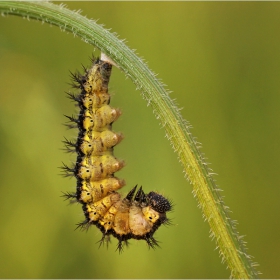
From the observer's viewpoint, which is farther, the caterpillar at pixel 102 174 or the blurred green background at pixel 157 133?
the blurred green background at pixel 157 133

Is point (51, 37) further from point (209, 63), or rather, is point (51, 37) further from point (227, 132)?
point (227, 132)

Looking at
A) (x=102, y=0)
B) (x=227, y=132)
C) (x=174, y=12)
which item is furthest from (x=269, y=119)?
(x=102, y=0)

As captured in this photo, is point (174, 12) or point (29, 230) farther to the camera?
point (174, 12)

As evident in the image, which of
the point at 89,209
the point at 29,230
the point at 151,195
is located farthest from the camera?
the point at 29,230

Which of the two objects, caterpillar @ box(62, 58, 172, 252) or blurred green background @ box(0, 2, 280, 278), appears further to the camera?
blurred green background @ box(0, 2, 280, 278)

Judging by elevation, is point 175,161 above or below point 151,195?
above
